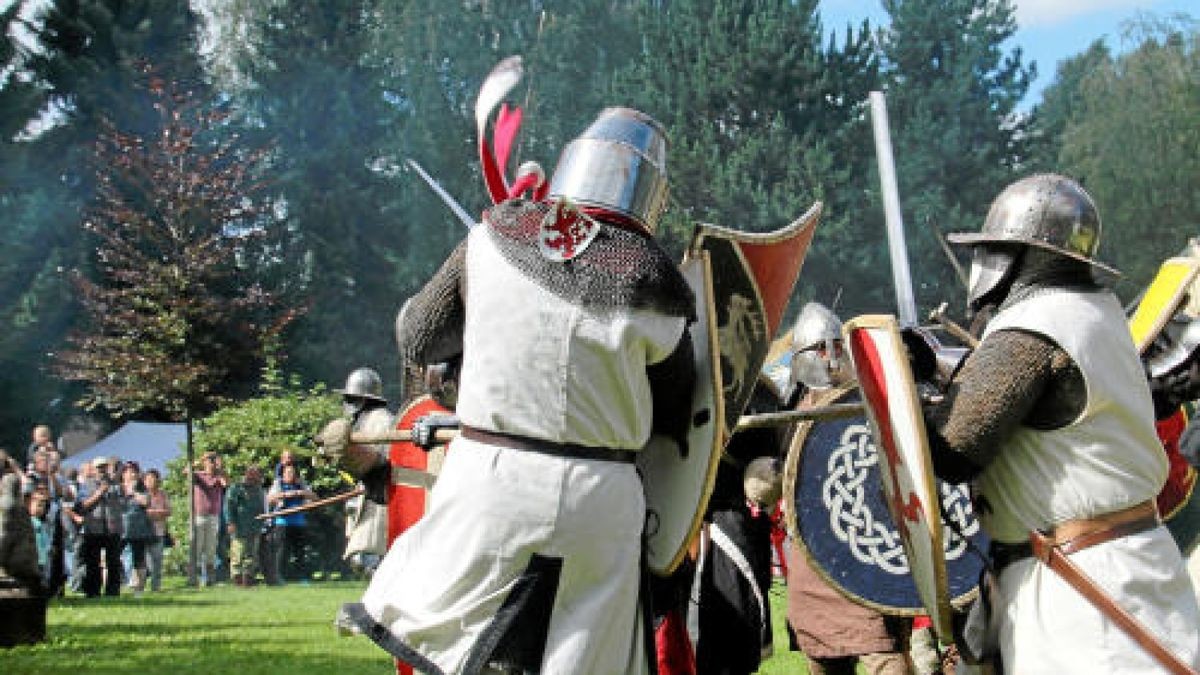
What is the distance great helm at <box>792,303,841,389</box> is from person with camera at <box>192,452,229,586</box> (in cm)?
1111

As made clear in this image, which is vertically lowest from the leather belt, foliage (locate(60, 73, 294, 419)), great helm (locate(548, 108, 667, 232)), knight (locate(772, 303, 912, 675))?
knight (locate(772, 303, 912, 675))

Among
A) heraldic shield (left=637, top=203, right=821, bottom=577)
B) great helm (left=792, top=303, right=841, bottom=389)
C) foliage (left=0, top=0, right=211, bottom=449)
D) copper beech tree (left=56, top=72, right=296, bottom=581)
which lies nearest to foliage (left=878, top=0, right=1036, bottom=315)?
copper beech tree (left=56, top=72, right=296, bottom=581)

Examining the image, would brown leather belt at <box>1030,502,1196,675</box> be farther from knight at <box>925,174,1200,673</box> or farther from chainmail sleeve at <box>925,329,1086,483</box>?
chainmail sleeve at <box>925,329,1086,483</box>

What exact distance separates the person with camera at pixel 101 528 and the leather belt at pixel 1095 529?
38.6 feet

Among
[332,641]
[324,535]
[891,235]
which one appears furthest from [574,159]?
[324,535]

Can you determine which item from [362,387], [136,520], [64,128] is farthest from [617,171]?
[64,128]

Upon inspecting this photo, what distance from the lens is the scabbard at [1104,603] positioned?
128 inches

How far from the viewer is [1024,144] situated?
104 feet

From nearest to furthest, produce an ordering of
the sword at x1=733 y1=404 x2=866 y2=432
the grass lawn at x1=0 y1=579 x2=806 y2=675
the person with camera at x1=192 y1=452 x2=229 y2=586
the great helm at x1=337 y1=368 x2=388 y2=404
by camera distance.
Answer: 1. the sword at x1=733 y1=404 x2=866 y2=432
2. the great helm at x1=337 y1=368 x2=388 y2=404
3. the grass lawn at x1=0 y1=579 x2=806 y2=675
4. the person with camera at x1=192 y1=452 x2=229 y2=586

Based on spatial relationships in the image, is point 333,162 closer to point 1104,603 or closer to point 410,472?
point 410,472

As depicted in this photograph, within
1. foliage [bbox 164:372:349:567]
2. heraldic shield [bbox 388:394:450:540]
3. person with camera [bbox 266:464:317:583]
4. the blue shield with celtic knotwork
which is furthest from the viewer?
foliage [bbox 164:372:349:567]

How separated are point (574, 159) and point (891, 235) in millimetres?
1223

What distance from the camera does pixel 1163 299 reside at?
5.59m

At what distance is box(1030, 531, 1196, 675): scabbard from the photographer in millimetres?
3252
